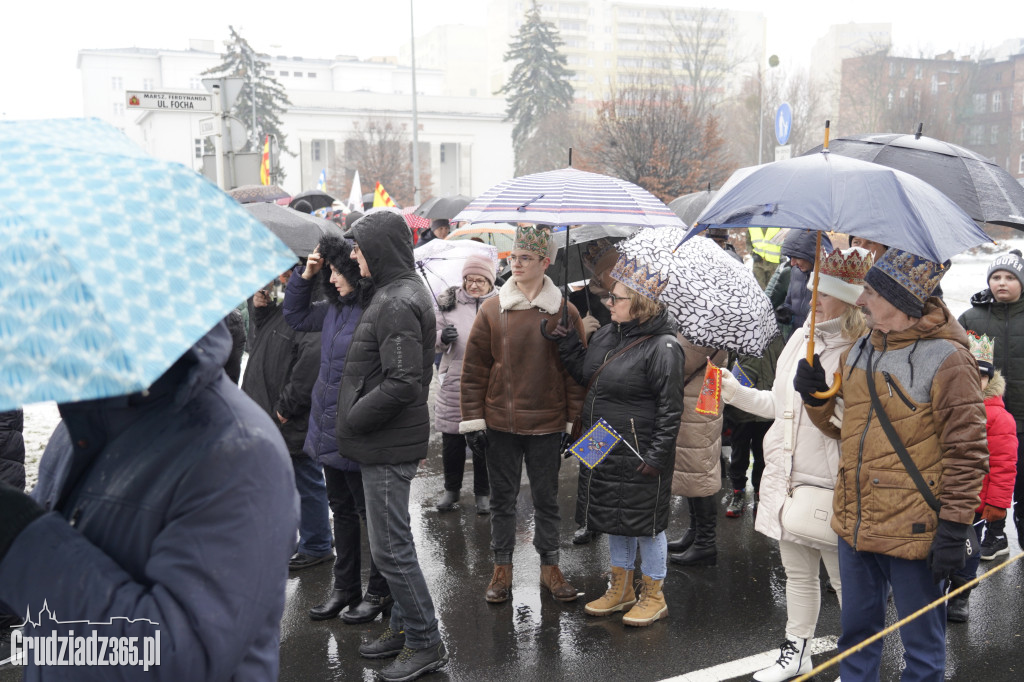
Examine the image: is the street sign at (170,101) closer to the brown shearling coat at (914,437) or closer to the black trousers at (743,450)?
the black trousers at (743,450)

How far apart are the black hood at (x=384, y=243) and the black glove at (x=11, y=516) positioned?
117 inches

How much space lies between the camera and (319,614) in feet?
16.6

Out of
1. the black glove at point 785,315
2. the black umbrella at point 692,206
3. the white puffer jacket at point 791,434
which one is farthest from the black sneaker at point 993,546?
the black umbrella at point 692,206

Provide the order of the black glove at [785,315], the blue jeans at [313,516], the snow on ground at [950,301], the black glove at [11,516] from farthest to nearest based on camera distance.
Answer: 1. the snow on ground at [950,301]
2. the black glove at [785,315]
3. the blue jeans at [313,516]
4. the black glove at [11,516]

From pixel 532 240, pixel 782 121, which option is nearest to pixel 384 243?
pixel 532 240

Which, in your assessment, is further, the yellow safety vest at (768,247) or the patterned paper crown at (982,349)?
the yellow safety vest at (768,247)

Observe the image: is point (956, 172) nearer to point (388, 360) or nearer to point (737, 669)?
point (737, 669)

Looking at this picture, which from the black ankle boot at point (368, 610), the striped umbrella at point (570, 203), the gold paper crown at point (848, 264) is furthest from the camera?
the black ankle boot at point (368, 610)

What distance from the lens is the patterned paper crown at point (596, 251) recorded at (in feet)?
21.2

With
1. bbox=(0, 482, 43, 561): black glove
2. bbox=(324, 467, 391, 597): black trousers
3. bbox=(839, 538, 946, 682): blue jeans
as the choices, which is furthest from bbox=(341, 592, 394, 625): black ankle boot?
bbox=(0, 482, 43, 561): black glove

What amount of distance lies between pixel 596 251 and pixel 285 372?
8.27 feet

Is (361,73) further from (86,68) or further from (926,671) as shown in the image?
(926,671)

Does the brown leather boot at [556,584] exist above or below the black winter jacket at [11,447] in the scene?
below

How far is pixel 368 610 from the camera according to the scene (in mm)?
5047
